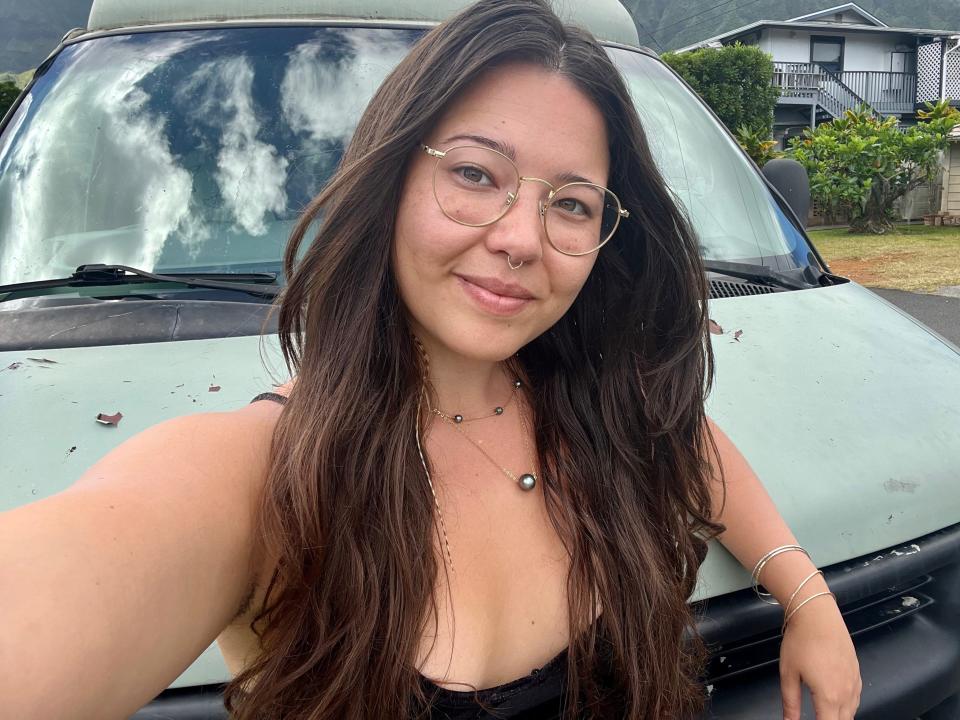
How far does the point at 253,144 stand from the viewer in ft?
7.98

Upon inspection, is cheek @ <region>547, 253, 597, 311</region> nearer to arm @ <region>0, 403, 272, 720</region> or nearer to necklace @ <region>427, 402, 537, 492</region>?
necklace @ <region>427, 402, 537, 492</region>

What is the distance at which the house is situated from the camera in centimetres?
3738

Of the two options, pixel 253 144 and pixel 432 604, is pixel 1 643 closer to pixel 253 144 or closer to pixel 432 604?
pixel 432 604

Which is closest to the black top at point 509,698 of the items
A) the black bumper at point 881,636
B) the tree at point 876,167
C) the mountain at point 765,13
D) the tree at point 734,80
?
the black bumper at point 881,636

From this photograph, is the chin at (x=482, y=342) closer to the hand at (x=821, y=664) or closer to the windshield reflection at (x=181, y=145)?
the hand at (x=821, y=664)

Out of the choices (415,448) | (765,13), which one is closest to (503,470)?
(415,448)

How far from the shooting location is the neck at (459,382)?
4.75 feet

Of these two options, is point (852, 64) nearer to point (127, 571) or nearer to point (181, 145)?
point (181, 145)

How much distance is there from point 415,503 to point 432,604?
16 centimetres

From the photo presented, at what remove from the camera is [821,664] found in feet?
4.96

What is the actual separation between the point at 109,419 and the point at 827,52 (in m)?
44.4

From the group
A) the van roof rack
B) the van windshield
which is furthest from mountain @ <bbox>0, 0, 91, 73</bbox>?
the van windshield

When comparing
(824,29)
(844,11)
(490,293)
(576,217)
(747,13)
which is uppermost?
(747,13)

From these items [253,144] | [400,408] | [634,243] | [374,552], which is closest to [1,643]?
[374,552]
